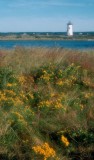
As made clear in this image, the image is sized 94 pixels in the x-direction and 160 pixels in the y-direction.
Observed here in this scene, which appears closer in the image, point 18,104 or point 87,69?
point 18,104

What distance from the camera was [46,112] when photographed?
307 inches

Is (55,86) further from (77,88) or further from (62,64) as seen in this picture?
(62,64)

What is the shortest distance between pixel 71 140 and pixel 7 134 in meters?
1.22

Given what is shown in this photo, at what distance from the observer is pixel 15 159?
6336 millimetres

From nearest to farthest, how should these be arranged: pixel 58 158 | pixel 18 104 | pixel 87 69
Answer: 1. pixel 58 158
2. pixel 18 104
3. pixel 87 69

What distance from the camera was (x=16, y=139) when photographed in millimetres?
6609

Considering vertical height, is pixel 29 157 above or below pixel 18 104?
below

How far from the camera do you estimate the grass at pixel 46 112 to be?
6464 mm

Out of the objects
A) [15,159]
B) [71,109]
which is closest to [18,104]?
[71,109]

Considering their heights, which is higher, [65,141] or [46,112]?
[46,112]

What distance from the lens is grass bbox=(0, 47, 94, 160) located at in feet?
21.2

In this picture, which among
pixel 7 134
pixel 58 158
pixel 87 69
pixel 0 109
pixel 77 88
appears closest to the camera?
pixel 58 158

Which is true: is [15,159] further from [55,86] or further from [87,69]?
[87,69]

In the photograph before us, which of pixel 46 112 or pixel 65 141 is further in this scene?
pixel 46 112
